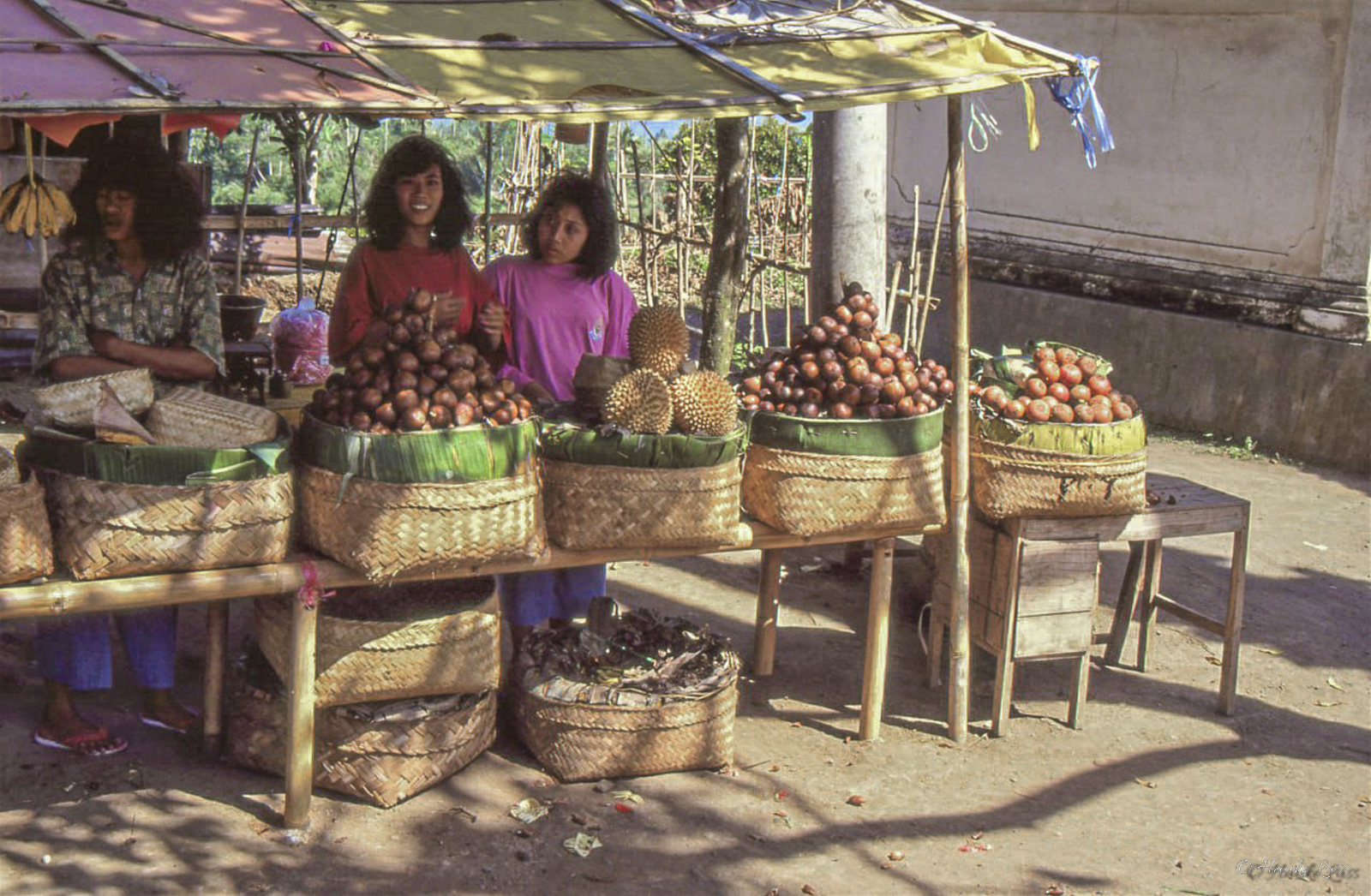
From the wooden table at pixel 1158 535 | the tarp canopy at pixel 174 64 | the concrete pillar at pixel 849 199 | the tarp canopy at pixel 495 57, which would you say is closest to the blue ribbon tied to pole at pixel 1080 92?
the tarp canopy at pixel 495 57

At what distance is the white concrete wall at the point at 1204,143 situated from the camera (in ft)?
28.4

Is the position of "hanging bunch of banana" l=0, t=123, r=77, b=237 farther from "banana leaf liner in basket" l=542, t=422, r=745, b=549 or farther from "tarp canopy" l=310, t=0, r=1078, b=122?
"banana leaf liner in basket" l=542, t=422, r=745, b=549

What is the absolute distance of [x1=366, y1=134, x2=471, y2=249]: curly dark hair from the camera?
466 centimetres

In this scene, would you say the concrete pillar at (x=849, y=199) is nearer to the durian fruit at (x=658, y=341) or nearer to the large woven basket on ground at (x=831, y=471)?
the large woven basket on ground at (x=831, y=471)

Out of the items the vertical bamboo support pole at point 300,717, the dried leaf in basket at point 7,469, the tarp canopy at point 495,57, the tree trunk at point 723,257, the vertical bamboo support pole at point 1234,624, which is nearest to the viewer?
the tarp canopy at point 495,57

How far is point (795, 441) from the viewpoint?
14.3 feet

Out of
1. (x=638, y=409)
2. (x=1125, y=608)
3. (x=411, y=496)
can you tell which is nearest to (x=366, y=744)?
(x=411, y=496)

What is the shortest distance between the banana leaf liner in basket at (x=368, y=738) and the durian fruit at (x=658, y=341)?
3.83 ft

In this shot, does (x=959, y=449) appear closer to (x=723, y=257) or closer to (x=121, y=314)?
(x=723, y=257)

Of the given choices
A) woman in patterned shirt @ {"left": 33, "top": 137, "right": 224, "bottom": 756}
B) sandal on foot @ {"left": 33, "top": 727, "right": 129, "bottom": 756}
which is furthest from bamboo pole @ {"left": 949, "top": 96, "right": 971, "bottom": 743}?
sandal on foot @ {"left": 33, "top": 727, "right": 129, "bottom": 756}

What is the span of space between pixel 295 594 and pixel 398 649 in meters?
0.35

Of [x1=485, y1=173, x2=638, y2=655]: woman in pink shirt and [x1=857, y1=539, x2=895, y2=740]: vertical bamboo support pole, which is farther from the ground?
[x1=485, y1=173, x2=638, y2=655]: woman in pink shirt

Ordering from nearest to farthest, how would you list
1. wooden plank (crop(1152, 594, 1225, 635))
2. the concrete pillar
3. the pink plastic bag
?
wooden plank (crop(1152, 594, 1225, 635)), the concrete pillar, the pink plastic bag

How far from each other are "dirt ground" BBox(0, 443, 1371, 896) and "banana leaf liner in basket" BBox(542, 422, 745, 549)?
0.87 m
